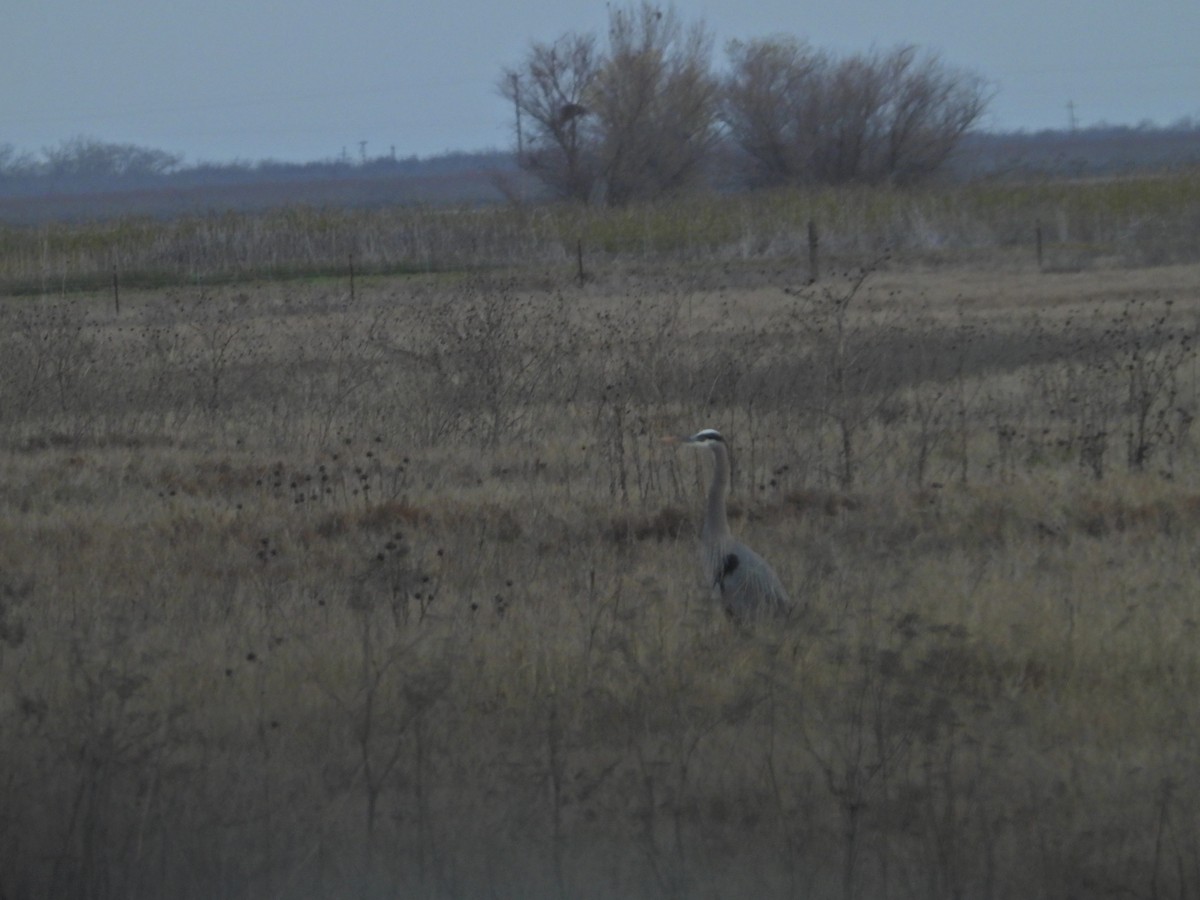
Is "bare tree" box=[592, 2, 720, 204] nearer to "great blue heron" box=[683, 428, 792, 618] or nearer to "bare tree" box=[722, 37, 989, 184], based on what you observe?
"bare tree" box=[722, 37, 989, 184]

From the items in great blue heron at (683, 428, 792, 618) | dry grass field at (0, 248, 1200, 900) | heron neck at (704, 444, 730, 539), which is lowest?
dry grass field at (0, 248, 1200, 900)

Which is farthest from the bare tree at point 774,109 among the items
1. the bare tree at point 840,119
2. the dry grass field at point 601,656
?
the dry grass field at point 601,656

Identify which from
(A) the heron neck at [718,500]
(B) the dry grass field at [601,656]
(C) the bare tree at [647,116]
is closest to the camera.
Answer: (B) the dry grass field at [601,656]

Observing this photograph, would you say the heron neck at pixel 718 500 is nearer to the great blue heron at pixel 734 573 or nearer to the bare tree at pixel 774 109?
the great blue heron at pixel 734 573

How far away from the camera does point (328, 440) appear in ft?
42.0

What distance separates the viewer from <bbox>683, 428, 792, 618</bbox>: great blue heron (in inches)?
253

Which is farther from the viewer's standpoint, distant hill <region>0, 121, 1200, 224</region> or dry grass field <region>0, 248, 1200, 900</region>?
distant hill <region>0, 121, 1200, 224</region>

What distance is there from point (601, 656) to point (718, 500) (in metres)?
1.38

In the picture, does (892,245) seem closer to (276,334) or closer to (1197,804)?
(276,334)

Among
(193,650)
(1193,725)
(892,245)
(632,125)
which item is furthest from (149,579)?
(632,125)

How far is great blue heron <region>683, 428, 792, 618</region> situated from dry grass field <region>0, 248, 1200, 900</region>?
0.14 meters

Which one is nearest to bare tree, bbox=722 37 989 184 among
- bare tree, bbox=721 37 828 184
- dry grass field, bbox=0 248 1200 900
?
bare tree, bbox=721 37 828 184

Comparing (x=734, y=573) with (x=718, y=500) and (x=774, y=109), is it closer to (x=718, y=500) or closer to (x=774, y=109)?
(x=718, y=500)

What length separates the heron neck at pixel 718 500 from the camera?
7.00 metres
